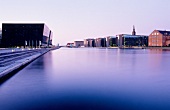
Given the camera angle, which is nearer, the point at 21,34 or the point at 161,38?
the point at 21,34

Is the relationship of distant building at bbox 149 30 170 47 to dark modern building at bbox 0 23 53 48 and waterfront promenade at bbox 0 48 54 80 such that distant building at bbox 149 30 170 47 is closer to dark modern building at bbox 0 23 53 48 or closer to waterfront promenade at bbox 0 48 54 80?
dark modern building at bbox 0 23 53 48

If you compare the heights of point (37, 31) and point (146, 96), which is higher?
point (37, 31)

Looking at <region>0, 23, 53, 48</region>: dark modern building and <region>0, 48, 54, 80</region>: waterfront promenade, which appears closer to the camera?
<region>0, 48, 54, 80</region>: waterfront promenade

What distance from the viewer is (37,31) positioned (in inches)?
4828

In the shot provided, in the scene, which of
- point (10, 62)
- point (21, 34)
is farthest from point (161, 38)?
point (10, 62)

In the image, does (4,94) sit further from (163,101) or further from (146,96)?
(163,101)

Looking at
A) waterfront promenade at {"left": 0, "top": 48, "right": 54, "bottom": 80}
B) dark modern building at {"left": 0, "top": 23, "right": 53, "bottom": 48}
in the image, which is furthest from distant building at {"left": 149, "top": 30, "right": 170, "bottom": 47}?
waterfront promenade at {"left": 0, "top": 48, "right": 54, "bottom": 80}

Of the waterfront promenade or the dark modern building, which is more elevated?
the dark modern building

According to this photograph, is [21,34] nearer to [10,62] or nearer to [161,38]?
[10,62]

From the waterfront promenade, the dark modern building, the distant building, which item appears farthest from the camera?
the distant building

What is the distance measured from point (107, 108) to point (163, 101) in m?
3.04

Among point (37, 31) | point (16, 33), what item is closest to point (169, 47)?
point (37, 31)

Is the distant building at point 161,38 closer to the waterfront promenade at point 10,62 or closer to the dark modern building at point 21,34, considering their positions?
the dark modern building at point 21,34

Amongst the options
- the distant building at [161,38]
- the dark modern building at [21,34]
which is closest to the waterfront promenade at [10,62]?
the dark modern building at [21,34]
